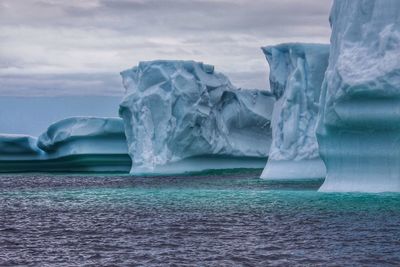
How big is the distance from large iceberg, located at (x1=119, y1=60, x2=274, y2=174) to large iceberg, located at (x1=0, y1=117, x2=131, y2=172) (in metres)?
2.84

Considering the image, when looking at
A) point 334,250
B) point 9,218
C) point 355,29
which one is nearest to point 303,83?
point 355,29

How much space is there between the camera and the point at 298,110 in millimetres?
28047

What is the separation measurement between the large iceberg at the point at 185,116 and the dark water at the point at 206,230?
32.3 feet

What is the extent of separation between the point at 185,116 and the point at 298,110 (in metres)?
7.22

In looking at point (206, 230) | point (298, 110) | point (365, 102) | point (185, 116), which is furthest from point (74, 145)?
point (206, 230)

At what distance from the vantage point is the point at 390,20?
A: 20.4 meters

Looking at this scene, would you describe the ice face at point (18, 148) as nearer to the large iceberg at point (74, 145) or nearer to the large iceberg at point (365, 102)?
the large iceberg at point (74, 145)

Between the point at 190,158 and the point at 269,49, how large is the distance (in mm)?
7402

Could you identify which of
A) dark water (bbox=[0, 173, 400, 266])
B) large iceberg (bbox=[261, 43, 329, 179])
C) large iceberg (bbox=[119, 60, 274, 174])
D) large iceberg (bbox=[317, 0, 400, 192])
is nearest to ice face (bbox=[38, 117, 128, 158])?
large iceberg (bbox=[119, 60, 274, 174])

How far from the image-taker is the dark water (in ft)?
38.1

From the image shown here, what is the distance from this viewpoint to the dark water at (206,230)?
457 inches

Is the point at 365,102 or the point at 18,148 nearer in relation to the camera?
the point at 365,102

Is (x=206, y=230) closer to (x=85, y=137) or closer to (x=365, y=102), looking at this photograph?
(x=365, y=102)

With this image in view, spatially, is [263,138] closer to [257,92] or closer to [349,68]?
[257,92]
